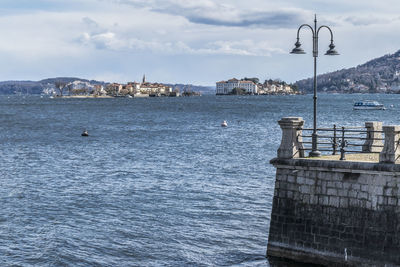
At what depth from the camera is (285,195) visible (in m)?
18.1

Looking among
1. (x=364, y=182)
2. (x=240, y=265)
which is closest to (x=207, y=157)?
(x=240, y=265)

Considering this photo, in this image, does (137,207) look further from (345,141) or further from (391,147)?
(391,147)

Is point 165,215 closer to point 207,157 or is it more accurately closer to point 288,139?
point 288,139

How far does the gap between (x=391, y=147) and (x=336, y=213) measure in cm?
212

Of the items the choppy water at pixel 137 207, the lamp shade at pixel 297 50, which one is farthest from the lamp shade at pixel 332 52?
the choppy water at pixel 137 207

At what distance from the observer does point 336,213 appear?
17.1 meters

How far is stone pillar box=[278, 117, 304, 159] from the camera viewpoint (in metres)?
18.2

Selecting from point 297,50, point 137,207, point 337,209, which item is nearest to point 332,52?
point 297,50

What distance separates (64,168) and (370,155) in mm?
25003

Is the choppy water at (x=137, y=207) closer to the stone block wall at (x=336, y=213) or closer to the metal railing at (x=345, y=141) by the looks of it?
the stone block wall at (x=336, y=213)

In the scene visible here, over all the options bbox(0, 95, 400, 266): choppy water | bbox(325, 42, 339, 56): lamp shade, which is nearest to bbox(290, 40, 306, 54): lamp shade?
bbox(325, 42, 339, 56): lamp shade

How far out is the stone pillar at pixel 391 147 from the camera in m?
16.5

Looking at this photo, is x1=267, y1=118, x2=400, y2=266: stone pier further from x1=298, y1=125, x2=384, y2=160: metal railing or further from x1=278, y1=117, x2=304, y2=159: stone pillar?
x1=298, y1=125, x2=384, y2=160: metal railing

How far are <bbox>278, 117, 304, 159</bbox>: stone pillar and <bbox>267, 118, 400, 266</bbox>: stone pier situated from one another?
26 mm
